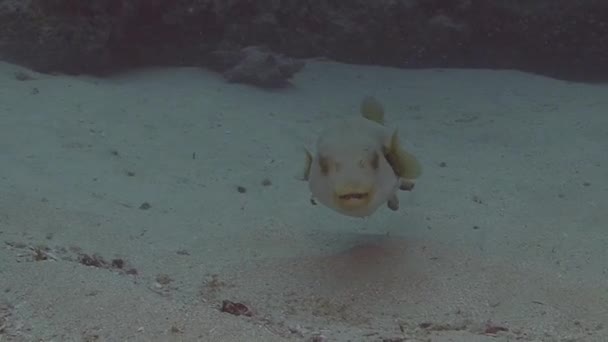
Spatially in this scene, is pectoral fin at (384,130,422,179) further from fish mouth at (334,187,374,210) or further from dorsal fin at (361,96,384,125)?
dorsal fin at (361,96,384,125)

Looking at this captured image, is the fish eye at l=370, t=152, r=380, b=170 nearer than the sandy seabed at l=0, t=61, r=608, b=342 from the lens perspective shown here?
No

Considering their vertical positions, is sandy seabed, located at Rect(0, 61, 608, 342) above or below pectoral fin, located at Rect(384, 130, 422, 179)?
below

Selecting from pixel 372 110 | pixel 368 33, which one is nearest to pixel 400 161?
pixel 372 110

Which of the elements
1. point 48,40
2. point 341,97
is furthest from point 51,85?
point 341,97

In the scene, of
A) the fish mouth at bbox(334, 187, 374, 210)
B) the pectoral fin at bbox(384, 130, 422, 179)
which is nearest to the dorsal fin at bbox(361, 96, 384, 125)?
the pectoral fin at bbox(384, 130, 422, 179)

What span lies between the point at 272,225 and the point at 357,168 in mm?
1492

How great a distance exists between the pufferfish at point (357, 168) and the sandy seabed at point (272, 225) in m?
0.54

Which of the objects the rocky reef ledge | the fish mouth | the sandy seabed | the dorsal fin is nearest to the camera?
the sandy seabed

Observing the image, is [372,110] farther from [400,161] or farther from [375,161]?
[375,161]

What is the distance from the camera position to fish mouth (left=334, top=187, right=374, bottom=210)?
3.02 meters

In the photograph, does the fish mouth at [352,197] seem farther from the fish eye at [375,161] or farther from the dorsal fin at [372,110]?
the dorsal fin at [372,110]

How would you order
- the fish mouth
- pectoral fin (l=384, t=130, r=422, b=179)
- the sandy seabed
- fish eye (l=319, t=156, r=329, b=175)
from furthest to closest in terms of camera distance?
pectoral fin (l=384, t=130, r=422, b=179) → fish eye (l=319, t=156, r=329, b=175) → the fish mouth → the sandy seabed

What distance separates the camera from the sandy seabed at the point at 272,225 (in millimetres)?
2820

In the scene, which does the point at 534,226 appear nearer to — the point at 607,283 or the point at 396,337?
the point at 607,283
